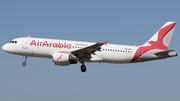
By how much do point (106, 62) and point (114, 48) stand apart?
2.33 metres

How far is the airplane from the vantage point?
128 ft

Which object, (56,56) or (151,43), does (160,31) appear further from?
(56,56)

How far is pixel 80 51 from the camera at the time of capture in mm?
38719

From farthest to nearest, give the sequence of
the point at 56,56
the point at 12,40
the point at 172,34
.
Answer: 1. the point at 172,34
2. the point at 12,40
3. the point at 56,56

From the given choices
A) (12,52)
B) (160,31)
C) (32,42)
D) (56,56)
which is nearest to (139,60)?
(160,31)

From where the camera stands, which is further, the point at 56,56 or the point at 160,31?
the point at 160,31

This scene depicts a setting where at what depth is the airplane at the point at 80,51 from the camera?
128ft

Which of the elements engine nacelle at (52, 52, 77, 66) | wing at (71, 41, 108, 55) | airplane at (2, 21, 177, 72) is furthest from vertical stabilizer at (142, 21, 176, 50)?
engine nacelle at (52, 52, 77, 66)

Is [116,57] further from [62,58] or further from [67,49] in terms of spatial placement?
[62,58]

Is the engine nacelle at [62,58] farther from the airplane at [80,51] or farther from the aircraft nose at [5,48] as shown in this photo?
the aircraft nose at [5,48]

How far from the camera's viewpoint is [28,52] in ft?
130

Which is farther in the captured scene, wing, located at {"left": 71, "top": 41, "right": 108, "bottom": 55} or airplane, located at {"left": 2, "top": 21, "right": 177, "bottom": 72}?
airplane, located at {"left": 2, "top": 21, "right": 177, "bottom": 72}

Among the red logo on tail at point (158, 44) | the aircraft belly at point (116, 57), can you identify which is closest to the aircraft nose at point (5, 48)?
the aircraft belly at point (116, 57)

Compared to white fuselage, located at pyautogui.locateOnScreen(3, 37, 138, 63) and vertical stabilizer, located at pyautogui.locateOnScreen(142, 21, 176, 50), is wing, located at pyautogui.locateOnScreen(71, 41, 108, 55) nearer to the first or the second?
white fuselage, located at pyautogui.locateOnScreen(3, 37, 138, 63)
